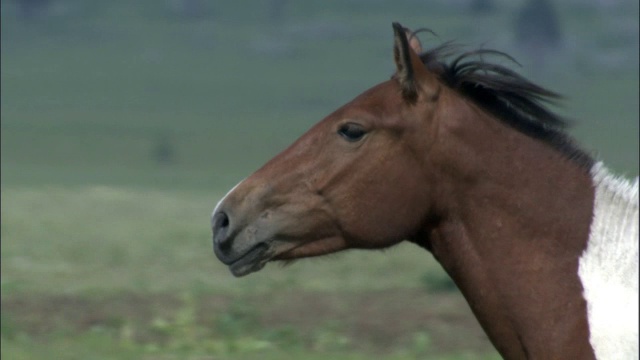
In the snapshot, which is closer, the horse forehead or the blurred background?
the horse forehead

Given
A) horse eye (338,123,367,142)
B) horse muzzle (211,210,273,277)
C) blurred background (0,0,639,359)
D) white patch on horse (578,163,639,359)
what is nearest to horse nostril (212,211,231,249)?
horse muzzle (211,210,273,277)

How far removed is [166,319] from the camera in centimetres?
1183

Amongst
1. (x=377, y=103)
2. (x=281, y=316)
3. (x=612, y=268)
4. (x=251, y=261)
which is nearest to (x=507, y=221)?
(x=612, y=268)

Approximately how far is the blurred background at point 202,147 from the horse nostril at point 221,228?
3.48ft

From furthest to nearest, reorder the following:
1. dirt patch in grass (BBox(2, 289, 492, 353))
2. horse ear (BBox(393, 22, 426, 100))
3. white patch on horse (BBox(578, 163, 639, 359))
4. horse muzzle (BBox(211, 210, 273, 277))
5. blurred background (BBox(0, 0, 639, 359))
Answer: blurred background (BBox(0, 0, 639, 359)), dirt patch in grass (BBox(2, 289, 492, 353)), horse muzzle (BBox(211, 210, 273, 277)), horse ear (BBox(393, 22, 426, 100)), white patch on horse (BBox(578, 163, 639, 359))

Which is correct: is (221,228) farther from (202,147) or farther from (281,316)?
(202,147)

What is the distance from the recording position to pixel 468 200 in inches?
219

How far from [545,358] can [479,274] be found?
362 mm

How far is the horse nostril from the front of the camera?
18.8 feet

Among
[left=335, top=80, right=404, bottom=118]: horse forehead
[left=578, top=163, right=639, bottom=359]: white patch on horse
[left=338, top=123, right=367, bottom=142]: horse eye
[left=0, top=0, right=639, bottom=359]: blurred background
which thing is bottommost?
[left=578, top=163, right=639, bottom=359]: white patch on horse

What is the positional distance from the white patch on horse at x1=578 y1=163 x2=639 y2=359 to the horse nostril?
121 cm

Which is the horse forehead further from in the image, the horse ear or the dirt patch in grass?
the dirt patch in grass

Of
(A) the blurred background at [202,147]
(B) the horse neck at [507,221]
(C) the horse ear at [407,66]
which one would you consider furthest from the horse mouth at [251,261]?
(A) the blurred background at [202,147]

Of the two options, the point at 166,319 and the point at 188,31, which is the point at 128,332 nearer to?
the point at 166,319
